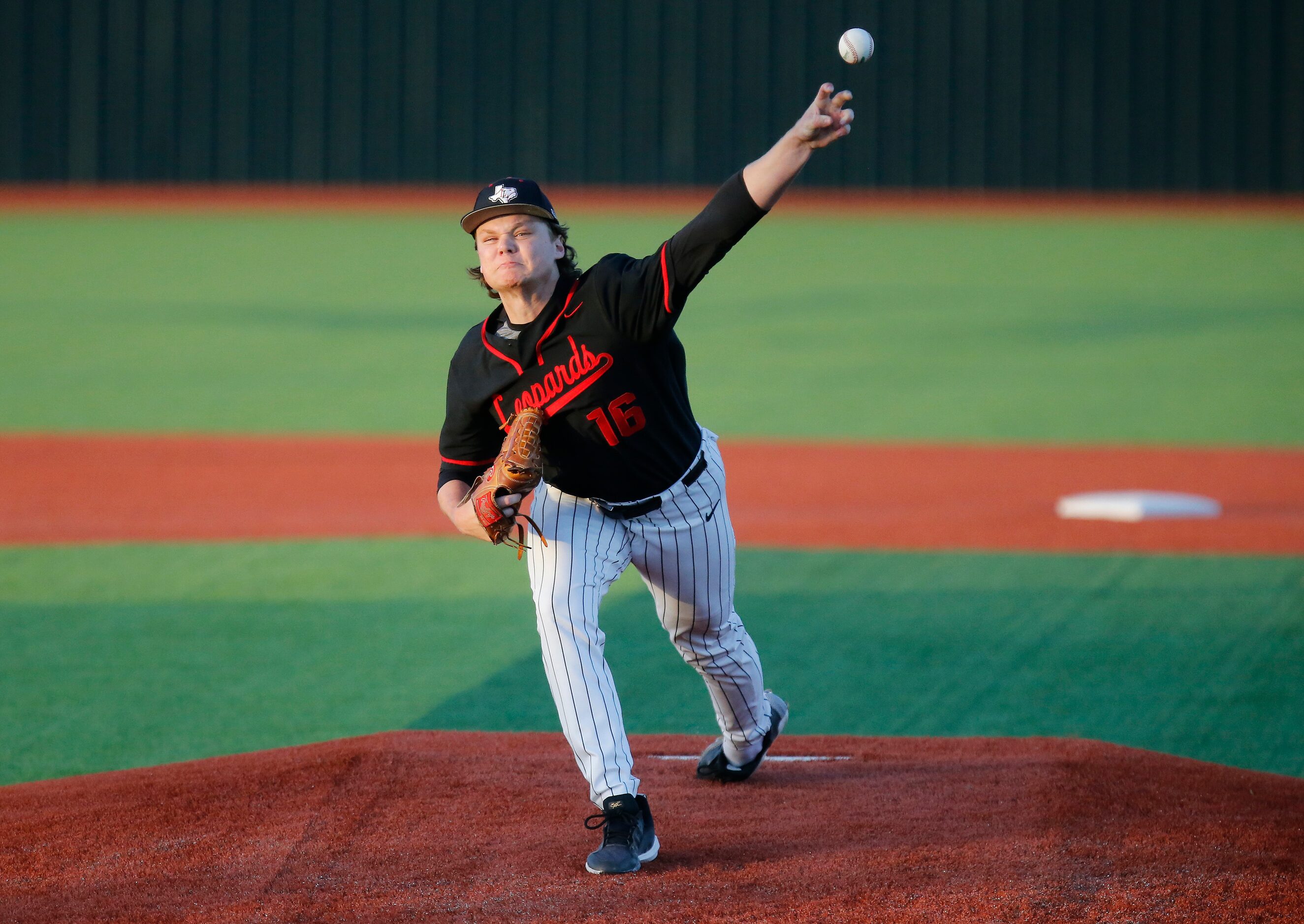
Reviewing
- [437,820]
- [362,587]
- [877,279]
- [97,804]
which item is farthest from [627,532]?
[877,279]

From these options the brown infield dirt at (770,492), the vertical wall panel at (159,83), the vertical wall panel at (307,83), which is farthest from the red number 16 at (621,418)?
the vertical wall panel at (159,83)

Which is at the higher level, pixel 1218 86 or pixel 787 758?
pixel 1218 86

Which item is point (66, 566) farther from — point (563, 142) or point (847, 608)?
point (563, 142)

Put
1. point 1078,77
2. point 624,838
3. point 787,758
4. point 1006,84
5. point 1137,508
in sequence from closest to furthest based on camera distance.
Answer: point 624,838 < point 787,758 < point 1137,508 < point 1078,77 < point 1006,84

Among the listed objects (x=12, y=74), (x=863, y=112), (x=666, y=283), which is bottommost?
(x=666, y=283)

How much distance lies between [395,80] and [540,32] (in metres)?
2.68

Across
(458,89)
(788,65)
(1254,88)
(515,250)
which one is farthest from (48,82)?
(515,250)

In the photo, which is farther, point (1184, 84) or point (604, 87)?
point (604, 87)

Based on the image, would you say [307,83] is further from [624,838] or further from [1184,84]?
[624,838]

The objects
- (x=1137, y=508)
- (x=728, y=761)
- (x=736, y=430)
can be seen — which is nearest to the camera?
(x=728, y=761)

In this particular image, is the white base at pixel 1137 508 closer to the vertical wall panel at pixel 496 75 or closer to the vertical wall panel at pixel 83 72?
the vertical wall panel at pixel 496 75

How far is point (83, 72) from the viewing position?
26.1m

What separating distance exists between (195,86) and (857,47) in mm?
24924

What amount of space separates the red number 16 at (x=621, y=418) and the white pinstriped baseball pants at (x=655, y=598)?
0.69ft
